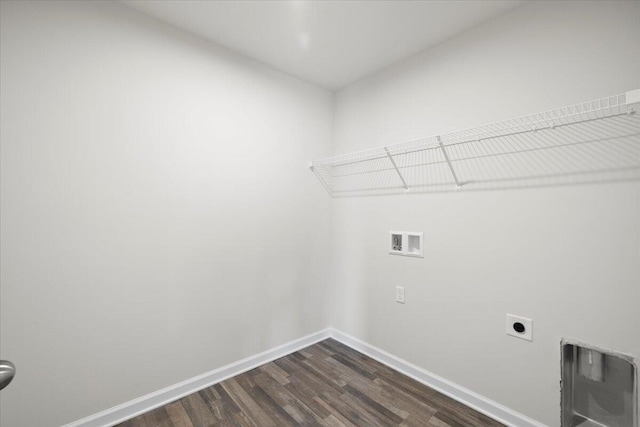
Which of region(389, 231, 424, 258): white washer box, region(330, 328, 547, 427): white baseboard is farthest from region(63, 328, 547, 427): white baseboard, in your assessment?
region(389, 231, 424, 258): white washer box

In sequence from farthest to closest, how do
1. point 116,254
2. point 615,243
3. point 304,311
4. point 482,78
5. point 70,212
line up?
point 304,311 → point 482,78 → point 116,254 → point 70,212 → point 615,243

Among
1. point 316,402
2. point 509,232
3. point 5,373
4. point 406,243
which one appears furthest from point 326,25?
point 316,402

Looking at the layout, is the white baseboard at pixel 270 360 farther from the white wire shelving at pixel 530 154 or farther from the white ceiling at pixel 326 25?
the white ceiling at pixel 326 25

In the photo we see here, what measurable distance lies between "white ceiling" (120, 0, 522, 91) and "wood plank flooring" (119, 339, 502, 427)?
7.67 feet

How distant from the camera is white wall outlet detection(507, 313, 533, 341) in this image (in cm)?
156

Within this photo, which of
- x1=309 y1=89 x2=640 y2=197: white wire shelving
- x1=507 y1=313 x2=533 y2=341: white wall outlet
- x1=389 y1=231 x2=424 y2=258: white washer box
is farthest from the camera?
x1=389 y1=231 x2=424 y2=258: white washer box

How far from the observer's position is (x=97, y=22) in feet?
5.19

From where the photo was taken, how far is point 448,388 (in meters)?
1.89

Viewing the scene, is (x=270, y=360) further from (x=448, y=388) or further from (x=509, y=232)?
(x=509, y=232)

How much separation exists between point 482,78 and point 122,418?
2888 mm

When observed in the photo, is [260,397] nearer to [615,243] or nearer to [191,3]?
[615,243]

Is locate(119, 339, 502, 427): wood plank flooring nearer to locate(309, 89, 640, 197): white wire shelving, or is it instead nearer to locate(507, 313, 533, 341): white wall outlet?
locate(507, 313, 533, 341): white wall outlet

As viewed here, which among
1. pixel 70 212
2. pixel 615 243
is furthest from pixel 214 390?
pixel 615 243

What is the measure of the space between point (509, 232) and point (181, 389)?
2.21 meters
